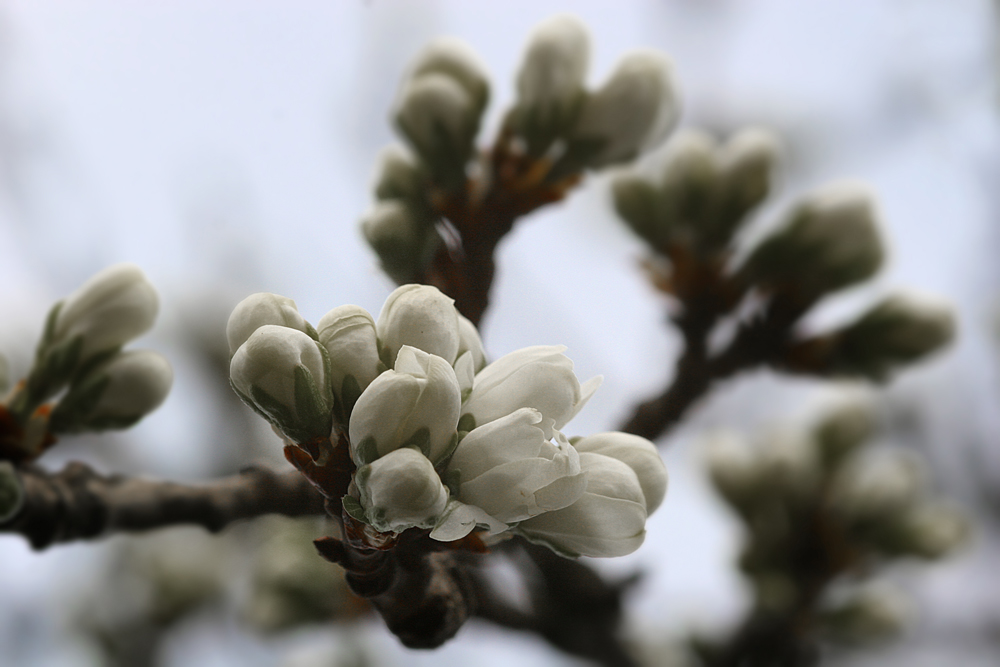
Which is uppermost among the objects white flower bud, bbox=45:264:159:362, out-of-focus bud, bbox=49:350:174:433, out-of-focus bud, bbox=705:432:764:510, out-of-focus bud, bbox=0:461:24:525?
out-of-focus bud, bbox=705:432:764:510

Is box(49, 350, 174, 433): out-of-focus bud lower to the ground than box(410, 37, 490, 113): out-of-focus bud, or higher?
lower

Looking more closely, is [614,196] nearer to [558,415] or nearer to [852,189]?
[852,189]

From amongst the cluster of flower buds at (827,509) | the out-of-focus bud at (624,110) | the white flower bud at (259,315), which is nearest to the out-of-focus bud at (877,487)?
the cluster of flower buds at (827,509)

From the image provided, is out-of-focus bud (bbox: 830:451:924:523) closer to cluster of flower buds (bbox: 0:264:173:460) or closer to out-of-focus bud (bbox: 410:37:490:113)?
out-of-focus bud (bbox: 410:37:490:113)

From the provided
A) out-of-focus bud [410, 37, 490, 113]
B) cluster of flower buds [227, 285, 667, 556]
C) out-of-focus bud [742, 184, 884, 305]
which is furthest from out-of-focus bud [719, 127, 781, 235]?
cluster of flower buds [227, 285, 667, 556]

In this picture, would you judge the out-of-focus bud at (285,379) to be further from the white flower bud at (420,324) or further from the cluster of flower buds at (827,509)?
the cluster of flower buds at (827,509)

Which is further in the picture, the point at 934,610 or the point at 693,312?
the point at 934,610

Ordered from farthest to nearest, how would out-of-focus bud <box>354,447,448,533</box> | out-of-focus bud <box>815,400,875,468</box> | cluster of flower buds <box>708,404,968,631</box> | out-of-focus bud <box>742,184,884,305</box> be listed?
out-of-focus bud <box>815,400,875,468</box>, cluster of flower buds <box>708,404,968,631</box>, out-of-focus bud <box>742,184,884,305</box>, out-of-focus bud <box>354,447,448,533</box>

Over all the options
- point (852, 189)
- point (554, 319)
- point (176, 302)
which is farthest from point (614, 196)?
point (176, 302)
